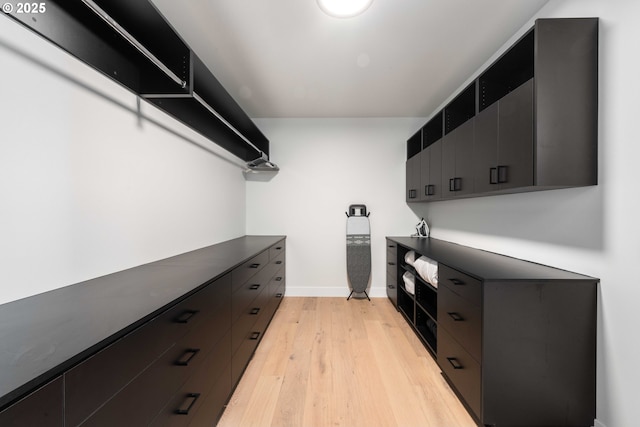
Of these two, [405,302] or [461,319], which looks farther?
[405,302]

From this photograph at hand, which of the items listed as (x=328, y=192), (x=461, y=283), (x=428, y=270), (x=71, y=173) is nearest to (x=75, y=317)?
(x=71, y=173)

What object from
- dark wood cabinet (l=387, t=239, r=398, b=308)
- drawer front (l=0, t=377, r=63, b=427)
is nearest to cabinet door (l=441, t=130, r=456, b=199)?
dark wood cabinet (l=387, t=239, r=398, b=308)

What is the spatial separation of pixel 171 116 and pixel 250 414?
7.18 ft

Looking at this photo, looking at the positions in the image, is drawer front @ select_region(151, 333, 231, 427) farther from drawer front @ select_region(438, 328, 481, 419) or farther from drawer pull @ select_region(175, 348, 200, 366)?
drawer front @ select_region(438, 328, 481, 419)

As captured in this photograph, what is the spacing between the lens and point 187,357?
1.13 metres

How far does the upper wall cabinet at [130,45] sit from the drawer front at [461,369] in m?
2.41

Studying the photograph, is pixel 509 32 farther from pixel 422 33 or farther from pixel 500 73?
pixel 422 33

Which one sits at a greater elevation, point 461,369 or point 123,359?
point 123,359

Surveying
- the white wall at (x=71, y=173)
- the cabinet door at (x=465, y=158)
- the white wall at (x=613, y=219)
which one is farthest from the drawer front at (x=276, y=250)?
the white wall at (x=613, y=219)

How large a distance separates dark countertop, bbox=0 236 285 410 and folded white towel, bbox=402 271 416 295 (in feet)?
6.63

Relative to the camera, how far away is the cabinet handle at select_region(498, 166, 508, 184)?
64.8 inches

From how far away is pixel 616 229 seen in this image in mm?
1302

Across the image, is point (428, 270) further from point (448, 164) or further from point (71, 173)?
point (71, 173)

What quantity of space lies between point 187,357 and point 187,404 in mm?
216
